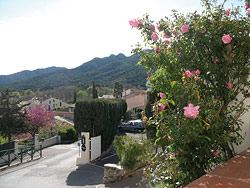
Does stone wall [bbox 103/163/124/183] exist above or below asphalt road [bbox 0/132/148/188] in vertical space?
above

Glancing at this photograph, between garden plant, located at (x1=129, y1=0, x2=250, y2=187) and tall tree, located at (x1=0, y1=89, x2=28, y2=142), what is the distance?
1577 centimetres

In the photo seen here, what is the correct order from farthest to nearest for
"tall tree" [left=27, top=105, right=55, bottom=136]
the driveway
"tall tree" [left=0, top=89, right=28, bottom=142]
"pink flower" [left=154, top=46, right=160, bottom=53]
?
1. "tall tree" [left=27, top=105, right=55, bottom=136]
2. "tall tree" [left=0, top=89, right=28, bottom=142]
3. the driveway
4. "pink flower" [left=154, top=46, right=160, bottom=53]

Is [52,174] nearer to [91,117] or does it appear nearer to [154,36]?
[91,117]

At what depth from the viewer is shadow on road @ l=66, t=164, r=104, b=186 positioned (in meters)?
9.70

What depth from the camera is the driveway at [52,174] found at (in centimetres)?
952

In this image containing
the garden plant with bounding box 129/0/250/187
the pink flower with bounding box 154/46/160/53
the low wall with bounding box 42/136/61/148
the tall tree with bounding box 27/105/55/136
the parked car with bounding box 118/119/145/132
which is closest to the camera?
the garden plant with bounding box 129/0/250/187

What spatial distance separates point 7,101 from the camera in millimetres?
16938

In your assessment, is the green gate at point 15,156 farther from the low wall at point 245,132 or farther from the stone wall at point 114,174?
the low wall at point 245,132

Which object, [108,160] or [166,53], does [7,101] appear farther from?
[166,53]

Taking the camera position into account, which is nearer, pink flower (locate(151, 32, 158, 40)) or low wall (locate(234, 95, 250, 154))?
low wall (locate(234, 95, 250, 154))

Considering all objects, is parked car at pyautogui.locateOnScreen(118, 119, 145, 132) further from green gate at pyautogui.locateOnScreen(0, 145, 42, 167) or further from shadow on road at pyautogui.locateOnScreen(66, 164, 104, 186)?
shadow on road at pyautogui.locateOnScreen(66, 164, 104, 186)

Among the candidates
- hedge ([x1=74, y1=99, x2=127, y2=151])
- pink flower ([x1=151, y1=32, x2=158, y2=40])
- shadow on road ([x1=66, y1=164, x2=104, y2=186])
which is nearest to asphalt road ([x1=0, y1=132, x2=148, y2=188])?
shadow on road ([x1=66, y1=164, x2=104, y2=186])

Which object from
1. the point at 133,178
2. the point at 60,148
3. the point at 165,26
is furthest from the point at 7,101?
the point at 165,26

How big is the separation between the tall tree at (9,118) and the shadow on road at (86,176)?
7055mm
